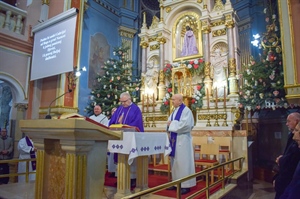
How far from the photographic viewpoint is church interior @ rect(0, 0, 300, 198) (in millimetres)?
5766

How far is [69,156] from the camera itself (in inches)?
75.8

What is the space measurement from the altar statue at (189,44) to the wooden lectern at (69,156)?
7253 mm

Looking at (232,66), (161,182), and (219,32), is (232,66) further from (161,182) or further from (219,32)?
(161,182)

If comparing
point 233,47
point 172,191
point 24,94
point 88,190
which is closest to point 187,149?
point 172,191

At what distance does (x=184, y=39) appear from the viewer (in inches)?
364

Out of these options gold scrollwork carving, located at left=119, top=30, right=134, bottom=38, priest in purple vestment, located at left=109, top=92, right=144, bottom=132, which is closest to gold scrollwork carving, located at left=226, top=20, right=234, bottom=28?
priest in purple vestment, located at left=109, top=92, right=144, bottom=132

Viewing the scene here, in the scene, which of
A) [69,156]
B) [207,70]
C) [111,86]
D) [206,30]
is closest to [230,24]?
[206,30]

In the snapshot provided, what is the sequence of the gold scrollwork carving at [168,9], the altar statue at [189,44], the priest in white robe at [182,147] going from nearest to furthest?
the priest in white robe at [182,147], the altar statue at [189,44], the gold scrollwork carving at [168,9]

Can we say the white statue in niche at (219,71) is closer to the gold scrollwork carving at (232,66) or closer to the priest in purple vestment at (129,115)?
the gold scrollwork carving at (232,66)

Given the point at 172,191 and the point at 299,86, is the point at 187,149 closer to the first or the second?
the point at 172,191

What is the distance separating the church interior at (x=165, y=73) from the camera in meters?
5.77

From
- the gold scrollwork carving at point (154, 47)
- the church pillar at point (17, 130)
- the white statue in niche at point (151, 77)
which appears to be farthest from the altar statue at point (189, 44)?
the church pillar at point (17, 130)

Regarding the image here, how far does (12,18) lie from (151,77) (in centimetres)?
511

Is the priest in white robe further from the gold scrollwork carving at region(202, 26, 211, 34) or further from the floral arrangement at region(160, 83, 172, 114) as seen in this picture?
the gold scrollwork carving at region(202, 26, 211, 34)
